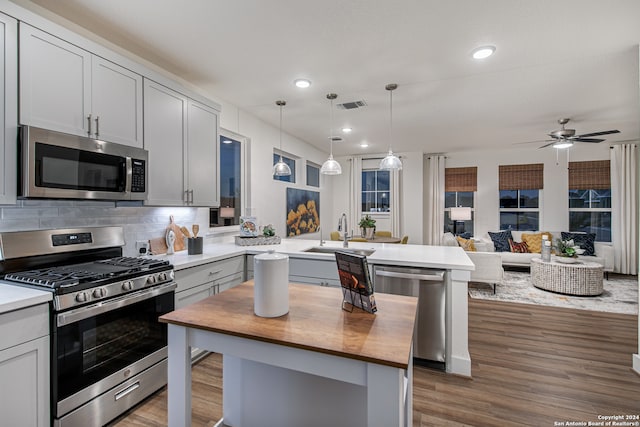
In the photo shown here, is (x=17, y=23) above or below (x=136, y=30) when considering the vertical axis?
below

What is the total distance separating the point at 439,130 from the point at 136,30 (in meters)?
4.47

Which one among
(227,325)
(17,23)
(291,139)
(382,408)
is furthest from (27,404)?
(291,139)

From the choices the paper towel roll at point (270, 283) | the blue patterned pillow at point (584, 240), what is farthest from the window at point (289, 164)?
the blue patterned pillow at point (584, 240)

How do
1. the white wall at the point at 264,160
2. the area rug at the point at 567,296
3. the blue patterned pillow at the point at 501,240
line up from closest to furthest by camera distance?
the white wall at the point at 264,160, the area rug at the point at 567,296, the blue patterned pillow at the point at 501,240

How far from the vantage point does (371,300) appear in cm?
132

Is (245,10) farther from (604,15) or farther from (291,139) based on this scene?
(291,139)

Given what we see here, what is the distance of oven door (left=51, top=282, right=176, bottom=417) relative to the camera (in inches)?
62.0

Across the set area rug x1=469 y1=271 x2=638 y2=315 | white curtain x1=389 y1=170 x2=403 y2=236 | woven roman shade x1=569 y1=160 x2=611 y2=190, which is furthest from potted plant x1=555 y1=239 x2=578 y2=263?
white curtain x1=389 y1=170 x2=403 y2=236

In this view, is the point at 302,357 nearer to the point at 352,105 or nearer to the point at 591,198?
the point at 352,105

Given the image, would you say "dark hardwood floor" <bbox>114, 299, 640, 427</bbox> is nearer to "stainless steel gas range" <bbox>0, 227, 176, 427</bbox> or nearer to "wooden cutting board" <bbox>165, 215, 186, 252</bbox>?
"stainless steel gas range" <bbox>0, 227, 176, 427</bbox>

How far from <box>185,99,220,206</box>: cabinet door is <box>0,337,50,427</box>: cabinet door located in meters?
1.58

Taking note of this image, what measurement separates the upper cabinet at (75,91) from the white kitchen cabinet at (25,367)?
106 cm

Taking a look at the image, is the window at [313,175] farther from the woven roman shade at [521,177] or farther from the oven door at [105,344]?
the oven door at [105,344]

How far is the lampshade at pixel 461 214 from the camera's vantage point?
6.73 meters
